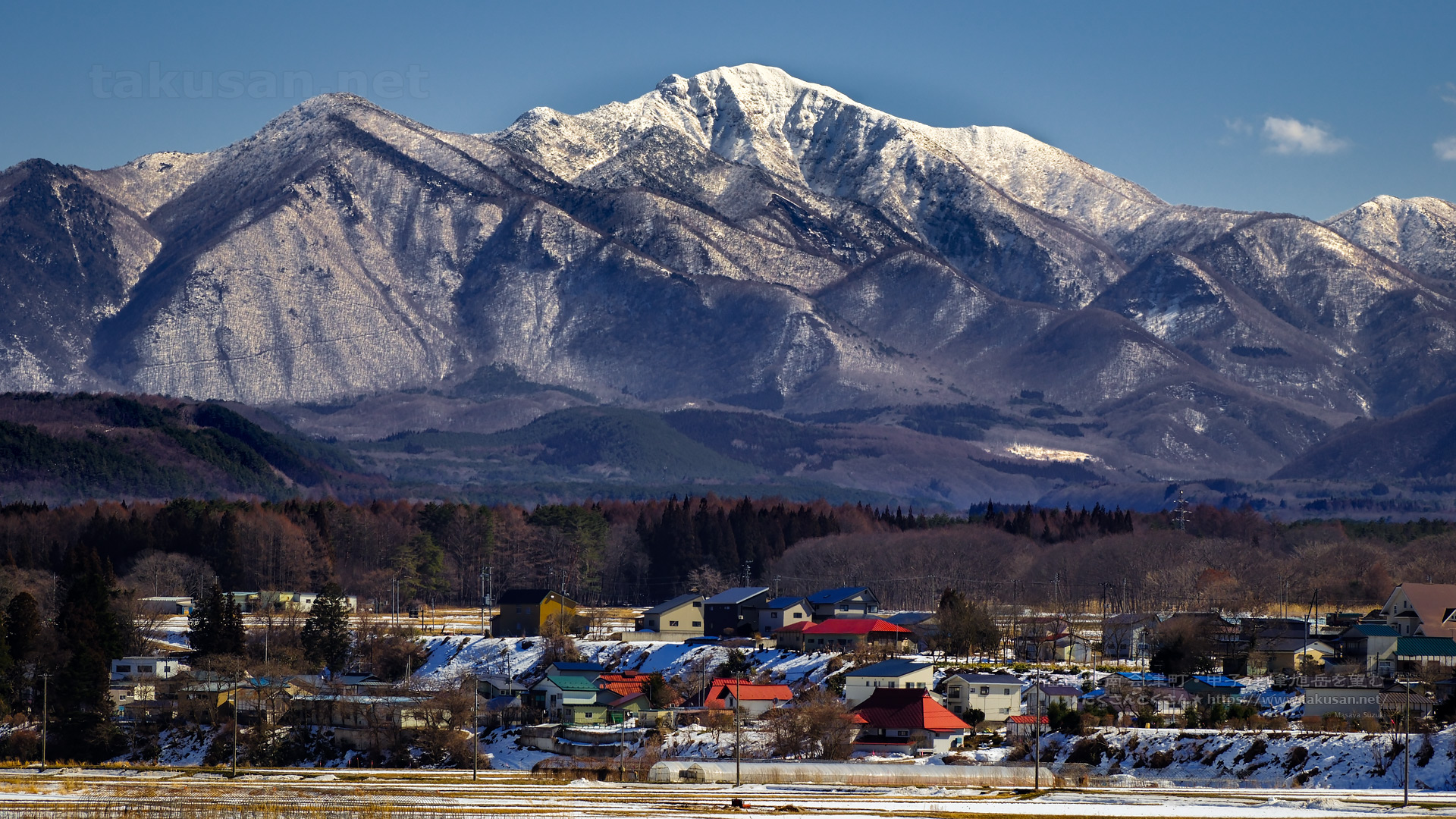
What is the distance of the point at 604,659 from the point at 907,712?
120ft

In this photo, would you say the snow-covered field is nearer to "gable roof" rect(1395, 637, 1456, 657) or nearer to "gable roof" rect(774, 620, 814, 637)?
"gable roof" rect(1395, 637, 1456, 657)

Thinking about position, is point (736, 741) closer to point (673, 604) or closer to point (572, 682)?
point (572, 682)

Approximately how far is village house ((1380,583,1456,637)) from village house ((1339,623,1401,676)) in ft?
12.7

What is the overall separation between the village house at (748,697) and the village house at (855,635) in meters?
17.1

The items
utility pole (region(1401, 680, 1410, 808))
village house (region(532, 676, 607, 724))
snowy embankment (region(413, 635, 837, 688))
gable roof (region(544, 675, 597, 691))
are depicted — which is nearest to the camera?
utility pole (region(1401, 680, 1410, 808))

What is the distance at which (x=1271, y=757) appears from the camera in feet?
281

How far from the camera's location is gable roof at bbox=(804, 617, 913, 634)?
434 feet

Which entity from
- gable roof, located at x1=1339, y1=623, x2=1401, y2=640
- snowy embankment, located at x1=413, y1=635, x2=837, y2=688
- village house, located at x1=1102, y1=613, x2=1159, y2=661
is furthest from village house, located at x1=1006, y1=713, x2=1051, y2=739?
village house, located at x1=1102, y1=613, x2=1159, y2=661

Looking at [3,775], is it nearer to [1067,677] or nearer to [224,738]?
[224,738]

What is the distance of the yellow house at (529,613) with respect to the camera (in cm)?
14575

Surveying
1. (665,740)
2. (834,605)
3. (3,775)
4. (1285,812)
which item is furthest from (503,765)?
(834,605)

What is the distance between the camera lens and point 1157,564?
7466 inches

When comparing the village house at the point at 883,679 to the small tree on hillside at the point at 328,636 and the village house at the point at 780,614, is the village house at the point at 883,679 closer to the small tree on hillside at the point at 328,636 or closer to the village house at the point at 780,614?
the village house at the point at 780,614

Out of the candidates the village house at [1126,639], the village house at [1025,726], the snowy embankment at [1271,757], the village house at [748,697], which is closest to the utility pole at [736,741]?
the village house at [748,697]
